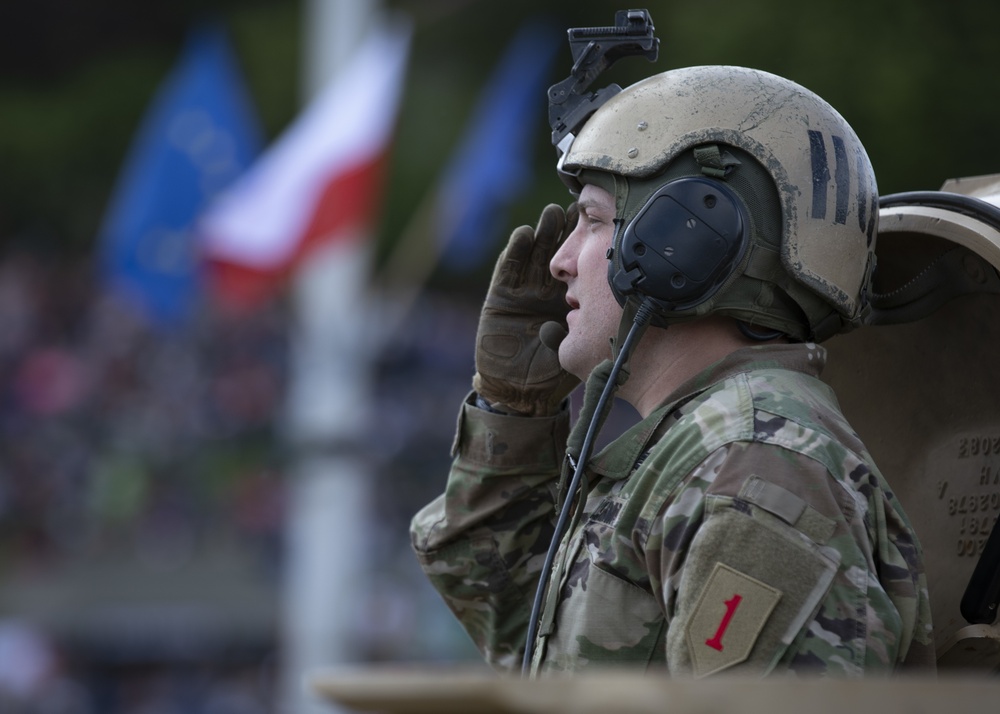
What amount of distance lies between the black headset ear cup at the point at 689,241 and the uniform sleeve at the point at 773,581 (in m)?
0.36

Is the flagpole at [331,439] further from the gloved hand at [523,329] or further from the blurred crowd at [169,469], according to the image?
the gloved hand at [523,329]

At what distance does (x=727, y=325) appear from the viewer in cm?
254

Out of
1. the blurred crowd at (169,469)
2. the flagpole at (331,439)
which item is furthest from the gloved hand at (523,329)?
the blurred crowd at (169,469)

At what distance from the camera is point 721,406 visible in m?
2.31

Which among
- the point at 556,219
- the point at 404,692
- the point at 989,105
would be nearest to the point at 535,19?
the point at 989,105

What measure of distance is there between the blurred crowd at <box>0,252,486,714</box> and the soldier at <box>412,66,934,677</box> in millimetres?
10207

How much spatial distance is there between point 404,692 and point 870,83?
9.55 m

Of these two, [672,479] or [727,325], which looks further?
[727,325]

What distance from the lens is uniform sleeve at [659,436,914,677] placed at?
6.78 feet

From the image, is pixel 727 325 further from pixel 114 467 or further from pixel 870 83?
pixel 114 467

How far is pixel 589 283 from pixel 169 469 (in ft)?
48.1

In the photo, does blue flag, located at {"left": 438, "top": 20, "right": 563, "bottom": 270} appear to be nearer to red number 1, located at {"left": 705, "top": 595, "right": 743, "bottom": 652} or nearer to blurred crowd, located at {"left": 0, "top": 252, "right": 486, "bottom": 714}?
blurred crowd, located at {"left": 0, "top": 252, "right": 486, "bottom": 714}

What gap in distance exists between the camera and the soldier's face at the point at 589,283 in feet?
8.45

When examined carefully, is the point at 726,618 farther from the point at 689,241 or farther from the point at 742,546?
the point at 689,241
